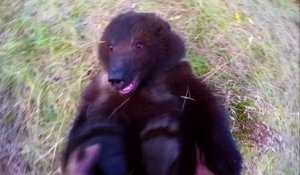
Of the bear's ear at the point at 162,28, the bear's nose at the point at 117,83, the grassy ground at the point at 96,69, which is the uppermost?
the bear's ear at the point at 162,28

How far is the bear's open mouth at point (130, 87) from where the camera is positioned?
1.91m

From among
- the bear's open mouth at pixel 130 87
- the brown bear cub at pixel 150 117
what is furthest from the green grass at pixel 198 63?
the bear's open mouth at pixel 130 87

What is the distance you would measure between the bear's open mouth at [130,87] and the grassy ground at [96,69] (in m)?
0.56

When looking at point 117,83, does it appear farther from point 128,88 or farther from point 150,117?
point 150,117

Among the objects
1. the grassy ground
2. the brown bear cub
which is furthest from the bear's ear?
the grassy ground

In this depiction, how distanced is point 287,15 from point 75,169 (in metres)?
1.59

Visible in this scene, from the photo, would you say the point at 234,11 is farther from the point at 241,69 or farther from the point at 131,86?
the point at 131,86

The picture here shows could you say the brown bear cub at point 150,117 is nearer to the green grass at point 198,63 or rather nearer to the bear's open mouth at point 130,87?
the bear's open mouth at point 130,87

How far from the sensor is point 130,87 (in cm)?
192

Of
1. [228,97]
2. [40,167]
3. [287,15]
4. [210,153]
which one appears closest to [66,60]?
[40,167]

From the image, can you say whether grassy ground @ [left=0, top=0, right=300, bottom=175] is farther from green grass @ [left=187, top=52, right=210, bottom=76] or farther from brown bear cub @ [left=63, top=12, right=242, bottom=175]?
brown bear cub @ [left=63, top=12, right=242, bottom=175]

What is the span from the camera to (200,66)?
2.54 m

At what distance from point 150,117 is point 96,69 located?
537mm

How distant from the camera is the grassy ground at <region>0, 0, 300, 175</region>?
96.5 inches
